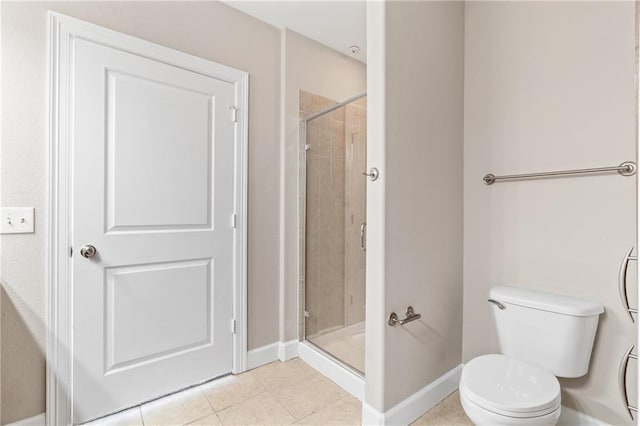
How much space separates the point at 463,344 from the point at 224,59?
240 cm

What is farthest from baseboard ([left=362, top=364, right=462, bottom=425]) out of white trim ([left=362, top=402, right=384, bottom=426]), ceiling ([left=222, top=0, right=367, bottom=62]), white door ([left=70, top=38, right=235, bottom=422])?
ceiling ([left=222, top=0, right=367, bottom=62])

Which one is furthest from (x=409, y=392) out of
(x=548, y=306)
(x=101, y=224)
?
(x=101, y=224)

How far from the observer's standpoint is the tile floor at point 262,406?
1.61 m

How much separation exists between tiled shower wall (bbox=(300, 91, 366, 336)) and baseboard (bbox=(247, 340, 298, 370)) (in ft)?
0.62

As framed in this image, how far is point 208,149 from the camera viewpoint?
1.93m

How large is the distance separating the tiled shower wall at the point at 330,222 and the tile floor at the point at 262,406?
49 centimetres

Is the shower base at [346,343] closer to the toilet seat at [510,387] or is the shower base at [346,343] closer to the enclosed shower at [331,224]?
the enclosed shower at [331,224]

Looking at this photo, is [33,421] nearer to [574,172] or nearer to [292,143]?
[292,143]

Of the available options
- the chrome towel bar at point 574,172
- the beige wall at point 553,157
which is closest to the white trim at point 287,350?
the beige wall at point 553,157

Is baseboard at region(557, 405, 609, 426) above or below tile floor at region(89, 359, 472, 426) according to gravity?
above

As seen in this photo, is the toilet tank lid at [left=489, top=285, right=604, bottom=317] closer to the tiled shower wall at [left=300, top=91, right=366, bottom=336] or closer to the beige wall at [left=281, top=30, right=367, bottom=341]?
the tiled shower wall at [left=300, top=91, right=366, bottom=336]

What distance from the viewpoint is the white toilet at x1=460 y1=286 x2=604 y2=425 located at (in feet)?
3.78

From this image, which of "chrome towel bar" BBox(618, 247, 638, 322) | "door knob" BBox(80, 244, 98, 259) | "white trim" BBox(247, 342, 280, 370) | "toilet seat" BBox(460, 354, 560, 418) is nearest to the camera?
"toilet seat" BBox(460, 354, 560, 418)

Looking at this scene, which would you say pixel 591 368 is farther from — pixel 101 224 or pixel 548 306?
pixel 101 224
